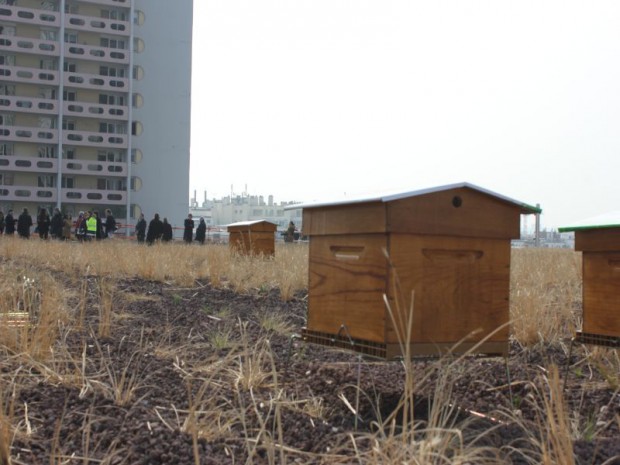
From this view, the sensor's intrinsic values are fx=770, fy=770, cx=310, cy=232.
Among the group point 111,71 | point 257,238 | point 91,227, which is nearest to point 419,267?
point 257,238

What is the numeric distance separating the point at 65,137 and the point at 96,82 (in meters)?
5.05

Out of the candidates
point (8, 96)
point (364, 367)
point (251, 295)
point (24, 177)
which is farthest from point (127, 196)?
point (364, 367)

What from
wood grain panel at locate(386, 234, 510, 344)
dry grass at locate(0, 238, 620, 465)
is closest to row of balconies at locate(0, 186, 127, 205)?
dry grass at locate(0, 238, 620, 465)

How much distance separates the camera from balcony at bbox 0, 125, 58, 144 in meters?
58.2

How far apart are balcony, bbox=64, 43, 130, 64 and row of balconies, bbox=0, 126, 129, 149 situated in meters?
5.90

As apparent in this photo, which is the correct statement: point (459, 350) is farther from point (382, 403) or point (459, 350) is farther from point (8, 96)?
point (8, 96)

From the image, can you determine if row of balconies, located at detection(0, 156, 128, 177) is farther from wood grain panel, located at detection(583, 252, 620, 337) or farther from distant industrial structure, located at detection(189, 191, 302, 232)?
distant industrial structure, located at detection(189, 191, 302, 232)

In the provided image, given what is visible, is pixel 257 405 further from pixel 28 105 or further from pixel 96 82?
pixel 96 82

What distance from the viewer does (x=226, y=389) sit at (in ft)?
14.8

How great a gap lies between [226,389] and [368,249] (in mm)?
1240

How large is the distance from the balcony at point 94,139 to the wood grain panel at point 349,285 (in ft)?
193

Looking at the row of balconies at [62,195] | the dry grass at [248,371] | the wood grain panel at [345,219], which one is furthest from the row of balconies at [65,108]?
the wood grain panel at [345,219]

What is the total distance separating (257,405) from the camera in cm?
411

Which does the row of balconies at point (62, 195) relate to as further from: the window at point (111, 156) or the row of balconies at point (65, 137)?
the row of balconies at point (65, 137)
